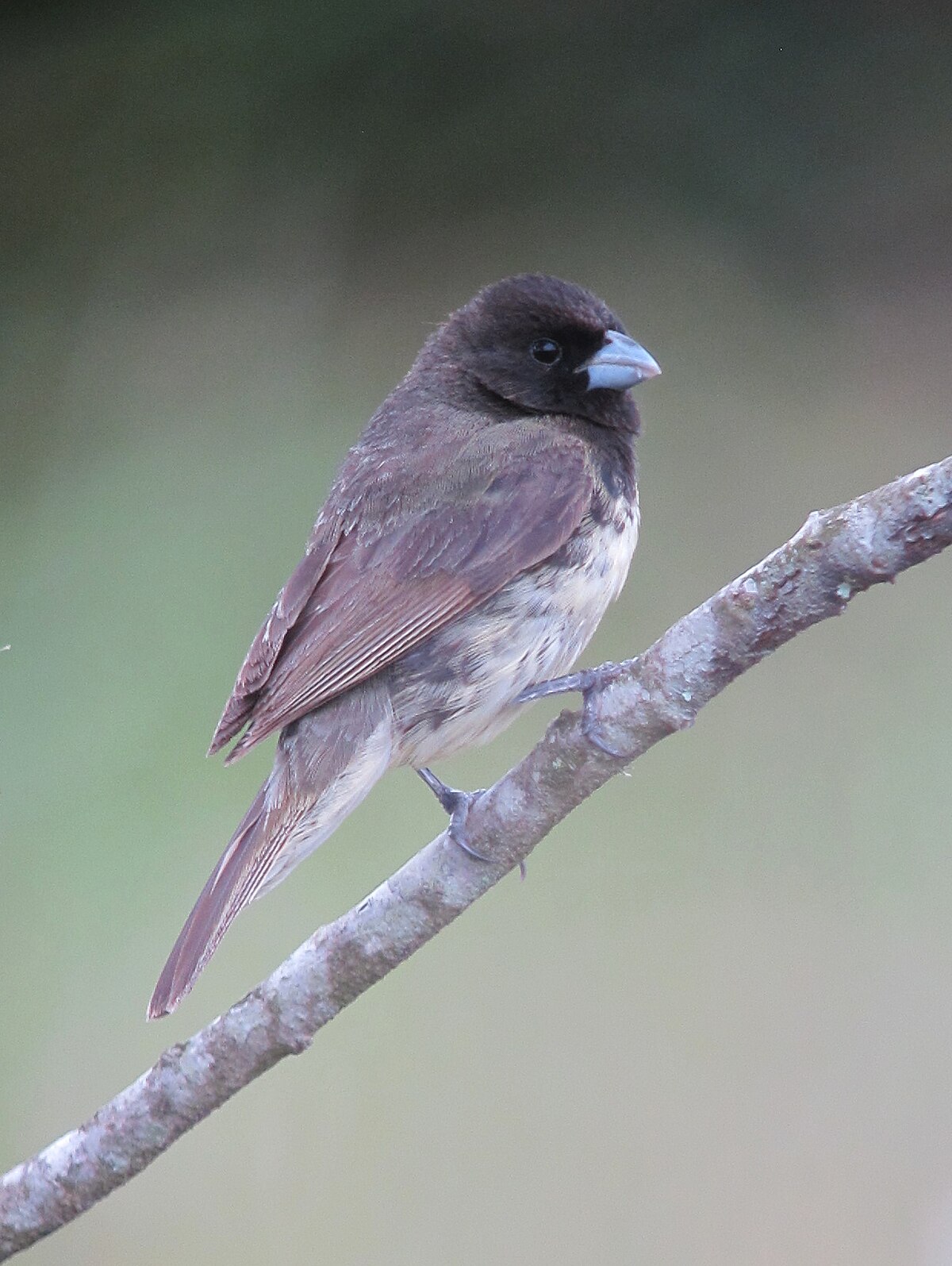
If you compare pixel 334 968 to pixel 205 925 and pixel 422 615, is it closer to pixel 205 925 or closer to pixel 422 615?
pixel 205 925

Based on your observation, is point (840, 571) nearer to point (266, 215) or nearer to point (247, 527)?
point (247, 527)

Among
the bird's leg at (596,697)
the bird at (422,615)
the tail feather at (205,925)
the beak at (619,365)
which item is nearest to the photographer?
the bird's leg at (596,697)

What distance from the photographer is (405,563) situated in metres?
1.78

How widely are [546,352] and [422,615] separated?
1.79 ft

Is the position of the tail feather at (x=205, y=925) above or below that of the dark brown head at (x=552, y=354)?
below

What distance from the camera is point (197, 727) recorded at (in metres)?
2.55

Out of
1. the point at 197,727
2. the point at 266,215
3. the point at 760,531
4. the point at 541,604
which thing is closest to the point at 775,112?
the point at 760,531

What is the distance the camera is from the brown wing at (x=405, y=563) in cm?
170

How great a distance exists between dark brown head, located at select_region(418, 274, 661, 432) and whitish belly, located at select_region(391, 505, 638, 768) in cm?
29

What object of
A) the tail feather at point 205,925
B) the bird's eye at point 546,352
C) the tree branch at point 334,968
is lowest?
the tree branch at point 334,968

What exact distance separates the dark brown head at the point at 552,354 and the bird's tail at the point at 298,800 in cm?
55

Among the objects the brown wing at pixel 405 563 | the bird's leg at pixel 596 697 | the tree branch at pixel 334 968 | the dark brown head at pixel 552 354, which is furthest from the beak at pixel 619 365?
the tree branch at pixel 334 968

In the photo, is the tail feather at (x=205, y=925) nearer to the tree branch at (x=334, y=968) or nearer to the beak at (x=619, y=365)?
the tree branch at (x=334, y=968)

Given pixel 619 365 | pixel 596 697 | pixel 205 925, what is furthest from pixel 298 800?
pixel 619 365
